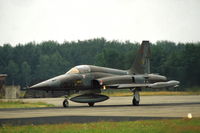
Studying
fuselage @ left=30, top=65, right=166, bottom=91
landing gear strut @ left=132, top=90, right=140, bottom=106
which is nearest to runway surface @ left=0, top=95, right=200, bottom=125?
fuselage @ left=30, top=65, right=166, bottom=91

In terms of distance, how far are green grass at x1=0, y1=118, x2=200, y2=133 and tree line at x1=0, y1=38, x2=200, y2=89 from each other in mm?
67859

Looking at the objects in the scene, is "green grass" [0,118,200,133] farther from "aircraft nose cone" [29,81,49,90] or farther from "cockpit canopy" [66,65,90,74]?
"cockpit canopy" [66,65,90,74]

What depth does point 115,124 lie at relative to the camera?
1941 centimetres

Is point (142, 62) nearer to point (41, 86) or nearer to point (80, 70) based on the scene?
point (80, 70)

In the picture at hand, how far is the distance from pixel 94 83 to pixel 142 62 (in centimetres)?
516

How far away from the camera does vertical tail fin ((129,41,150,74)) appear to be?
38219mm

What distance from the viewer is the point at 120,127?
1841 centimetres

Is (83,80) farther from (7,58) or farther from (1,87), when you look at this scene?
(7,58)

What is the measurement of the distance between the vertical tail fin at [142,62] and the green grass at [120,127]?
18.1 meters

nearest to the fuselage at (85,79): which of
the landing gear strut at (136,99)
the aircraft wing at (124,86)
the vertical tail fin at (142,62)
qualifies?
the aircraft wing at (124,86)

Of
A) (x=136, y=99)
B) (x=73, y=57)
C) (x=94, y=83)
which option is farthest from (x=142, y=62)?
(x=73, y=57)

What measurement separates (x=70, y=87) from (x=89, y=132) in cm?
1707

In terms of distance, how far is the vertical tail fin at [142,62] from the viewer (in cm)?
3822

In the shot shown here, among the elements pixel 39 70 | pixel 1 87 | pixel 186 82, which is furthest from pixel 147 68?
pixel 39 70
